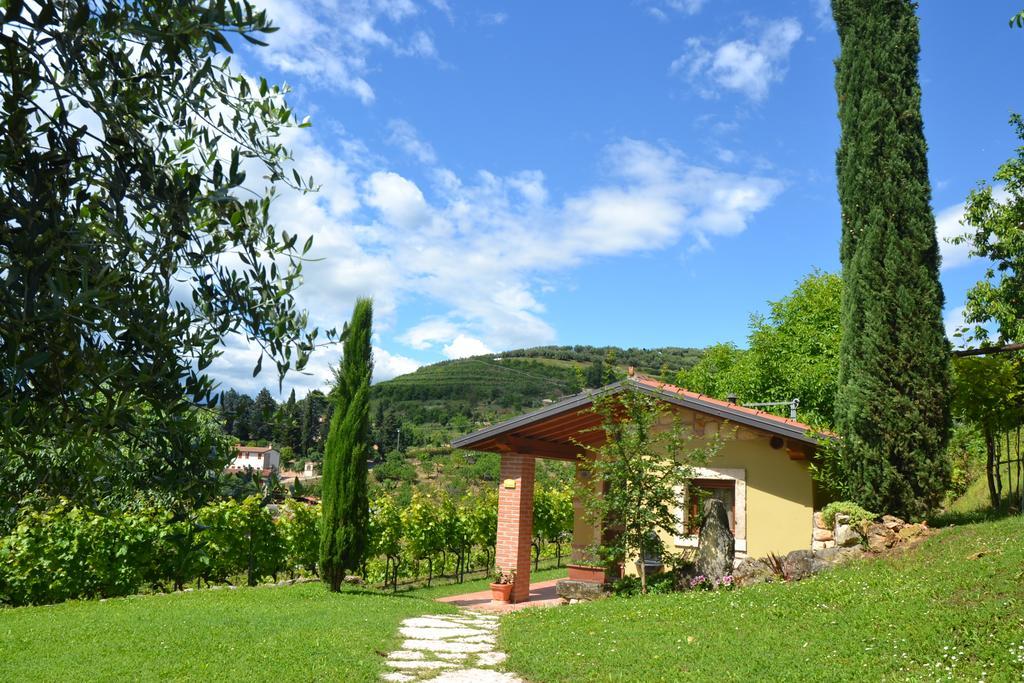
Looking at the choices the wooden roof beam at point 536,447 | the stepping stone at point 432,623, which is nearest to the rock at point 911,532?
the wooden roof beam at point 536,447

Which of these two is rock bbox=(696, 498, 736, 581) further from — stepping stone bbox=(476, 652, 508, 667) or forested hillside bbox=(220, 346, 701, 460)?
forested hillside bbox=(220, 346, 701, 460)

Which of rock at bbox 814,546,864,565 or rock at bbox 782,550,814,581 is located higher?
rock at bbox 814,546,864,565

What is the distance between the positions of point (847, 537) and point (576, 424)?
523cm

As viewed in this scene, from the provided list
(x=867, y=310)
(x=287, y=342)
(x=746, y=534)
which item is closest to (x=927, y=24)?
(x=867, y=310)

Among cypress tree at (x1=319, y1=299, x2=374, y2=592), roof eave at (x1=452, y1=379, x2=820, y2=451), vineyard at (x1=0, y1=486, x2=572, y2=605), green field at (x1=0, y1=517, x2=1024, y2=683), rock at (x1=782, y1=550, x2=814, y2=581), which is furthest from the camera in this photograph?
cypress tree at (x1=319, y1=299, x2=374, y2=592)

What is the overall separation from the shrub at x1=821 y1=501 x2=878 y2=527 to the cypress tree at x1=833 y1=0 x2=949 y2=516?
6.8 inches

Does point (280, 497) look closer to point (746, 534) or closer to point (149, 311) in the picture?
point (149, 311)

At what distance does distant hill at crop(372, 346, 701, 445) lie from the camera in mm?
62500

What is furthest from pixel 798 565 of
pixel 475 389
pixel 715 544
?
pixel 475 389

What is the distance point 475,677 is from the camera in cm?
688

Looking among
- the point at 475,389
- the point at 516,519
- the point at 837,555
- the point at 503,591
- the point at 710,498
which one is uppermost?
the point at 475,389

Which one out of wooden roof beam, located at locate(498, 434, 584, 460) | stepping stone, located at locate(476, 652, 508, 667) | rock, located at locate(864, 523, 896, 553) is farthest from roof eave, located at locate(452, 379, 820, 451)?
stepping stone, located at locate(476, 652, 508, 667)

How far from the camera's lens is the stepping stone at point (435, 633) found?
9023 millimetres

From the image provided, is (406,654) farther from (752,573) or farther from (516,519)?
(516,519)
